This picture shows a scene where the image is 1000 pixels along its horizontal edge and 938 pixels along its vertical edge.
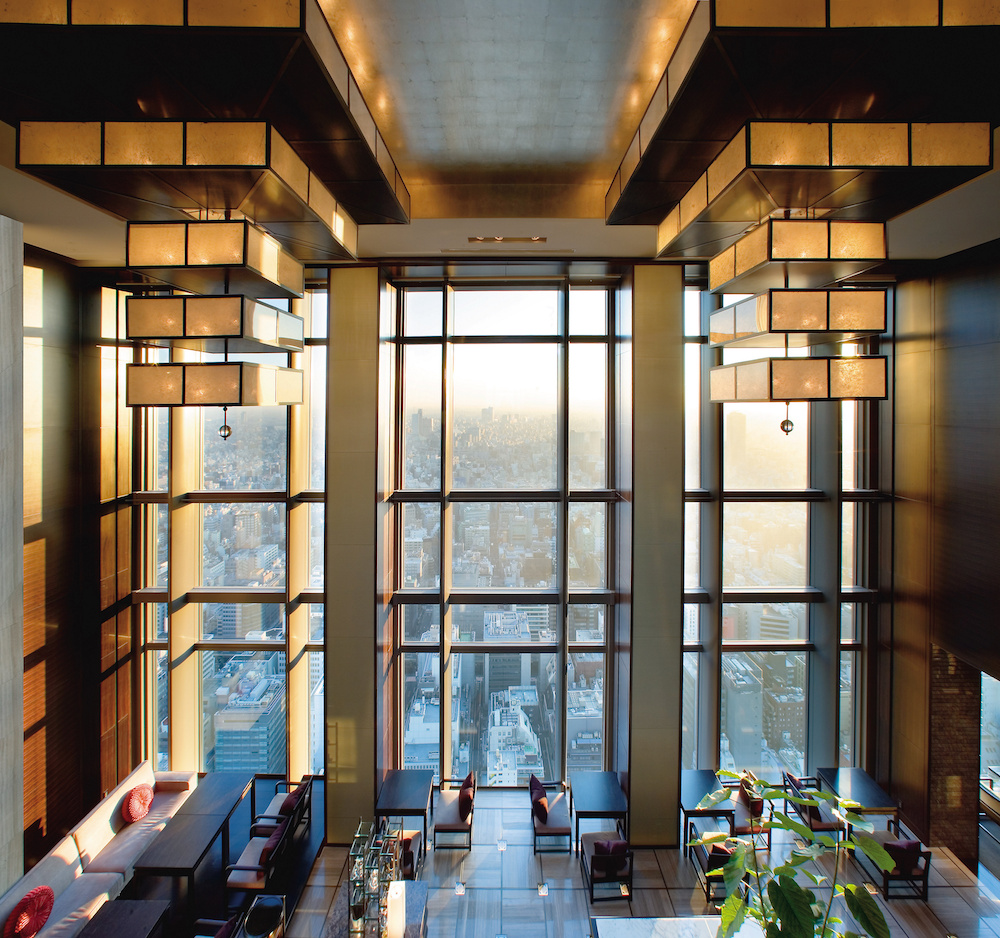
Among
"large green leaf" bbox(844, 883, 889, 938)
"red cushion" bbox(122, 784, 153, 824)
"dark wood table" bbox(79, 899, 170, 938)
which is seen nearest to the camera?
"large green leaf" bbox(844, 883, 889, 938)

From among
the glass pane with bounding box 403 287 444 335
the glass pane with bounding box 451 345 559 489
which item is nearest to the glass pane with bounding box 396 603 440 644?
the glass pane with bounding box 451 345 559 489

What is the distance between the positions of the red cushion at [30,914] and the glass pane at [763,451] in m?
8.79

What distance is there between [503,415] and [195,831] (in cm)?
604

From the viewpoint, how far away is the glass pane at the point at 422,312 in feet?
→ 25.1

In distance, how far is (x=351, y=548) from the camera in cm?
688

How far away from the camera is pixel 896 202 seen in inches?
133

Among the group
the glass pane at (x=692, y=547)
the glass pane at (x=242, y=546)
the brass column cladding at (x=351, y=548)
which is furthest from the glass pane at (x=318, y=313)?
the glass pane at (x=692, y=547)

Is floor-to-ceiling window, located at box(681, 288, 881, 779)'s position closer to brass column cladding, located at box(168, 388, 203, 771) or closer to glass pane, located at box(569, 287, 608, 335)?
glass pane, located at box(569, 287, 608, 335)

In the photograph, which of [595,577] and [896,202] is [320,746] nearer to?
[595,577]

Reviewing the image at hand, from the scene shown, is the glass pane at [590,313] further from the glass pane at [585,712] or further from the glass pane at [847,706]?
the glass pane at [847,706]

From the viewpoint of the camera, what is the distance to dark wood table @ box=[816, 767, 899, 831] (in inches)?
253

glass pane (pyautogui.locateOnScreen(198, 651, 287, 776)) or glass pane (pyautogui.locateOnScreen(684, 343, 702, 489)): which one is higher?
glass pane (pyautogui.locateOnScreen(684, 343, 702, 489))

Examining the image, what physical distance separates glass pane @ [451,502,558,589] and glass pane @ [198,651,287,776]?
9.50ft

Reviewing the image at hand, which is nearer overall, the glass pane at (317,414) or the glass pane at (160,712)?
the glass pane at (317,414)
